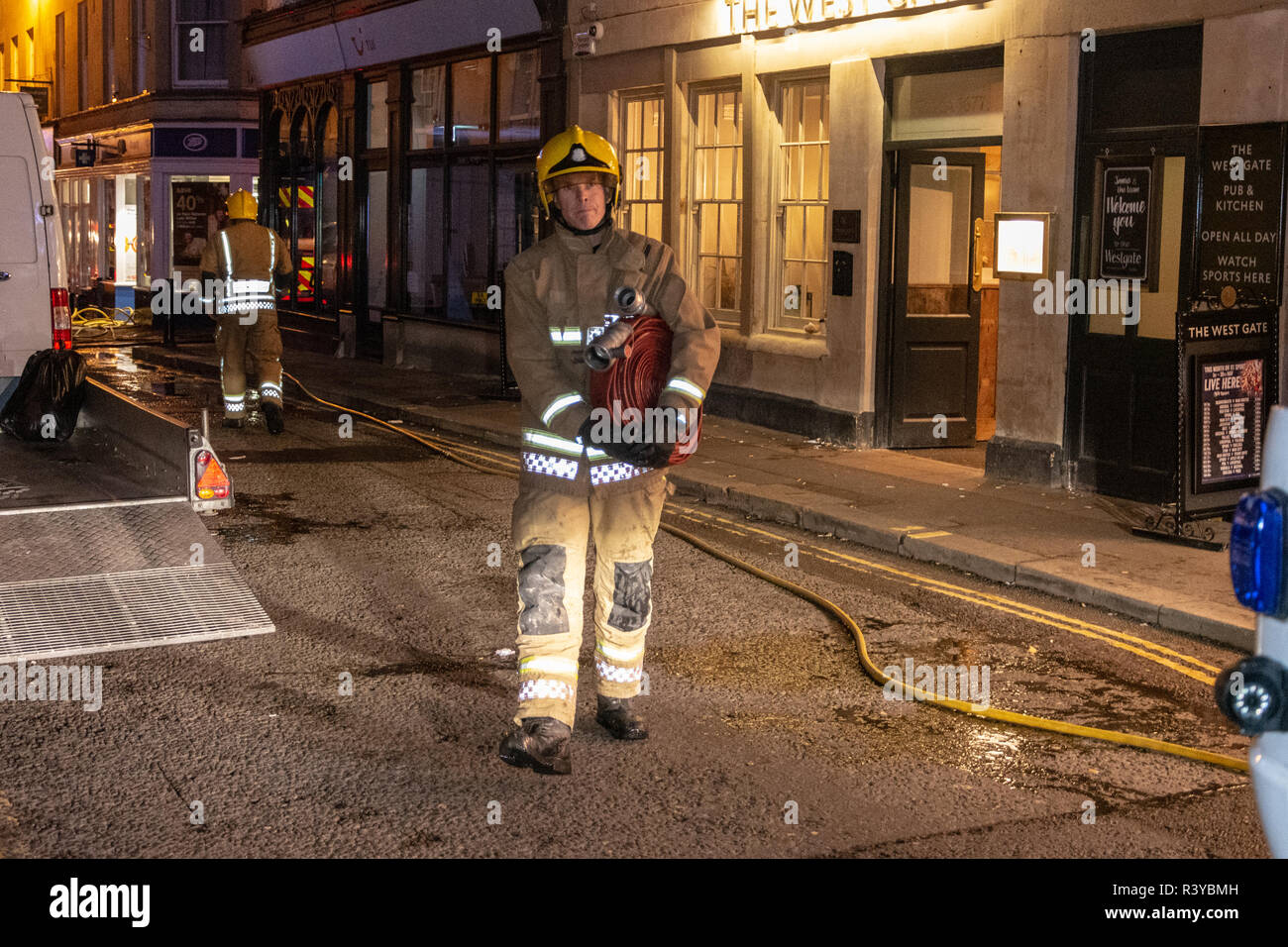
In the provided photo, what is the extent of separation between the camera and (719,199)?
15219 millimetres

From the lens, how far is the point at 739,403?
15000 millimetres

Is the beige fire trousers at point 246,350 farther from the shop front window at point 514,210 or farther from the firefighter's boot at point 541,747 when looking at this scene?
the firefighter's boot at point 541,747

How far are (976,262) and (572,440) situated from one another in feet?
28.3

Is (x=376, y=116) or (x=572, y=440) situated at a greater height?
(x=376, y=116)

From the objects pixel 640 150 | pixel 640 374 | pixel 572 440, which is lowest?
pixel 572 440

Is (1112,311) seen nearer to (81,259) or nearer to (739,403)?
(739,403)

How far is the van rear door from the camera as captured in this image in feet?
32.4

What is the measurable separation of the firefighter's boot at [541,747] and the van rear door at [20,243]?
5.90 meters

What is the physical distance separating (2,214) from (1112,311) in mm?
7432

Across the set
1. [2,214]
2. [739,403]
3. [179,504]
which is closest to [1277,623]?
[179,504]

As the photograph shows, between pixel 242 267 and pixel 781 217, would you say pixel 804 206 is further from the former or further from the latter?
pixel 242 267

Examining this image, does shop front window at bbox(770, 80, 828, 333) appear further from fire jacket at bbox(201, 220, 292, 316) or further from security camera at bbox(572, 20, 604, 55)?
fire jacket at bbox(201, 220, 292, 316)

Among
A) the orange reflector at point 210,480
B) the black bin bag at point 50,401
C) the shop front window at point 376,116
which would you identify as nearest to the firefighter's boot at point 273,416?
the black bin bag at point 50,401

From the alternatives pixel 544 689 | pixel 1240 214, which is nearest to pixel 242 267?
A: pixel 1240 214
